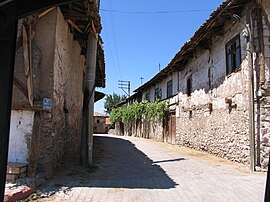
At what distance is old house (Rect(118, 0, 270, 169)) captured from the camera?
800 cm

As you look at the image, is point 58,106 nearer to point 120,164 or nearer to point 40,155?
Answer: point 40,155

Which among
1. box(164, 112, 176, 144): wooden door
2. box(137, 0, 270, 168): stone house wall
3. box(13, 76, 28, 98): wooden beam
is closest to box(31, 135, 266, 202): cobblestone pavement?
box(137, 0, 270, 168): stone house wall

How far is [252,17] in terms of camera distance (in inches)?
328

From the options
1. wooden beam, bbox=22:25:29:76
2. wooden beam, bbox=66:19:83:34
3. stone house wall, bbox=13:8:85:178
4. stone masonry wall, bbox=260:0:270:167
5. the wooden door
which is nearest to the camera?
wooden beam, bbox=22:25:29:76

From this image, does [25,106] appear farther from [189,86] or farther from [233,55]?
[189,86]

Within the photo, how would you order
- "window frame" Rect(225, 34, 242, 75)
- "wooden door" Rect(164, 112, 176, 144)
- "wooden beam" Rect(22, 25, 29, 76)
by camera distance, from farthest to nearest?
"wooden door" Rect(164, 112, 176, 144) < "window frame" Rect(225, 34, 242, 75) < "wooden beam" Rect(22, 25, 29, 76)

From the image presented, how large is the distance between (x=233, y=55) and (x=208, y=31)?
5.45 ft

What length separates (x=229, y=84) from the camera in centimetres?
1004

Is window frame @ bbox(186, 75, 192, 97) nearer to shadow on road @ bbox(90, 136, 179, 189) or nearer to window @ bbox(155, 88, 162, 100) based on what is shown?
window @ bbox(155, 88, 162, 100)

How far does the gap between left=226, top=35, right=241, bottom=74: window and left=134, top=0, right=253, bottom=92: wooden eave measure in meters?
0.82

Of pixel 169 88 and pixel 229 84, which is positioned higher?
pixel 169 88

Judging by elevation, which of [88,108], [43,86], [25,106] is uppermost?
[43,86]

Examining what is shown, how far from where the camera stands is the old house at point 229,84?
8.00 meters

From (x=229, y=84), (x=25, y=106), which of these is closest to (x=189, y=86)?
(x=229, y=84)
